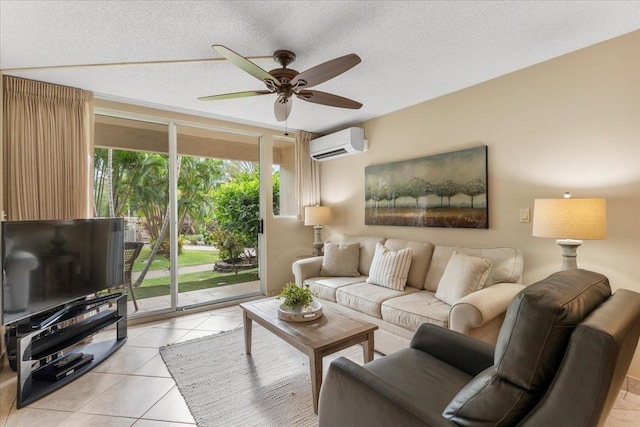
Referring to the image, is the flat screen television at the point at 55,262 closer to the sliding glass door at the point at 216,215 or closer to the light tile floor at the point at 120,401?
the light tile floor at the point at 120,401

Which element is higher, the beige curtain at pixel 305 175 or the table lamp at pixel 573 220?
the beige curtain at pixel 305 175

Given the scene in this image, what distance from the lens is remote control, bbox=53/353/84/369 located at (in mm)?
2329

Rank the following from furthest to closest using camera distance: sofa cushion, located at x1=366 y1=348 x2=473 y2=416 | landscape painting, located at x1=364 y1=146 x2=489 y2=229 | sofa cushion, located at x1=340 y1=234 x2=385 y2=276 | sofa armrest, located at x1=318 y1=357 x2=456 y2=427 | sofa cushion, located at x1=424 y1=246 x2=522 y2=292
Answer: sofa cushion, located at x1=340 y1=234 x2=385 y2=276, landscape painting, located at x1=364 y1=146 x2=489 y2=229, sofa cushion, located at x1=424 y1=246 x2=522 y2=292, sofa cushion, located at x1=366 y1=348 x2=473 y2=416, sofa armrest, located at x1=318 y1=357 x2=456 y2=427

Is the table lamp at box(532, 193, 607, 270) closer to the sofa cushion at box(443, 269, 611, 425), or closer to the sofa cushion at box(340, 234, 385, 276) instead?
the sofa cushion at box(443, 269, 611, 425)

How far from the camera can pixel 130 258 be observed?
3.49 meters

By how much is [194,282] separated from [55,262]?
7.26ft

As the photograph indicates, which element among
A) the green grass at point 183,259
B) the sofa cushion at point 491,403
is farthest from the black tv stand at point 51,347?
the sofa cushion at point 491,403

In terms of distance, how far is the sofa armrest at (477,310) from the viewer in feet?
6.61

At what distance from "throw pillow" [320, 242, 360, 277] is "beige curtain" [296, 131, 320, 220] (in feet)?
3.66

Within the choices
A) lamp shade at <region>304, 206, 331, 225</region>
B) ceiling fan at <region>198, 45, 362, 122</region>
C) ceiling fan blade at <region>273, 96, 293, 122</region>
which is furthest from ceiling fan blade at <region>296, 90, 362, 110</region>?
lamp shade at <region>304, 206, 331, 225</region>

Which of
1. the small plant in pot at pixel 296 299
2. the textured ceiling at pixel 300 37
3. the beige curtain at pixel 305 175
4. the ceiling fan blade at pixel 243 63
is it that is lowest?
the small plant in pot at pixel 296 299

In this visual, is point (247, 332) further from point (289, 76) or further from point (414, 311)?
point (289, 76)

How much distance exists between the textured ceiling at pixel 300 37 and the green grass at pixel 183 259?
1.84 metres

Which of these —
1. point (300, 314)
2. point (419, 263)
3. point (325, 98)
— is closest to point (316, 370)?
point (300, 314)
